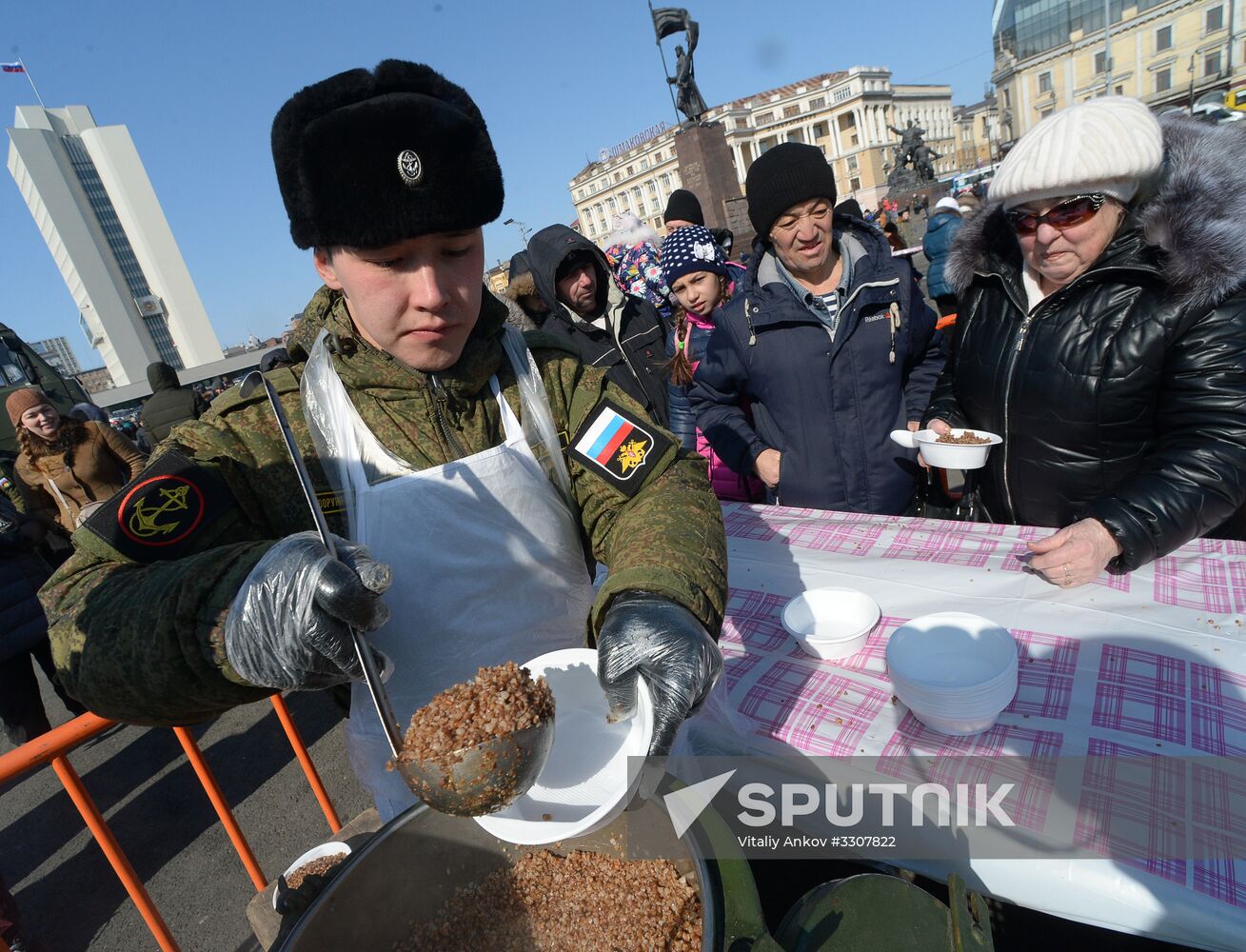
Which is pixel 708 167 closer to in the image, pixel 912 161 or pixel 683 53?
pixel 683 53

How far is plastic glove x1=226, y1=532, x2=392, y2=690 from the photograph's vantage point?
102 centimetres

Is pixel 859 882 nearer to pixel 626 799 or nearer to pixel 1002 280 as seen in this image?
pixel 626 799

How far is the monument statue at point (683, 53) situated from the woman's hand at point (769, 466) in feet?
51.8

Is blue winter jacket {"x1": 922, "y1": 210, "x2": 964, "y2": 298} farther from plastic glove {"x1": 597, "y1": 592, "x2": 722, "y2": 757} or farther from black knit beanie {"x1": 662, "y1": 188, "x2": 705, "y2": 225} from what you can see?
plastic glove {"x1": 597, "y1": 592, "x2": 722, "y2": 757}

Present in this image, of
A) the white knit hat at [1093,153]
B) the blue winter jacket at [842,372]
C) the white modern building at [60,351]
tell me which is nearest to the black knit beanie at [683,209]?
the blue winter jacket at [842,372]

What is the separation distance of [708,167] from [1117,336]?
40.6 feet

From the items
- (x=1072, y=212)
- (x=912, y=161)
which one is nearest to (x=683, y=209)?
(x=1072, y=212)

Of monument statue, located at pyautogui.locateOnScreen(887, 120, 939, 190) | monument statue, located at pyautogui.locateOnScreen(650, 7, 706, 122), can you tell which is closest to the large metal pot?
monument statue, located at pyautogui.locateOnScreen(650, 7, 706, 122)

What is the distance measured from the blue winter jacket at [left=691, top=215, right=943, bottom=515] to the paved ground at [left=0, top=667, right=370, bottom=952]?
9.67ft

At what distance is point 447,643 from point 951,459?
170 centimetres

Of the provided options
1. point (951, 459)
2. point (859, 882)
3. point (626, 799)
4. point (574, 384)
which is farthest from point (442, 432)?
point (951, 459)

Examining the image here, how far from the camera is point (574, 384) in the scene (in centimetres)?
158

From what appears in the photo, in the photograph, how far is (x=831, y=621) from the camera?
1.77 m

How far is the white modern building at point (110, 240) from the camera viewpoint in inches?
2421
